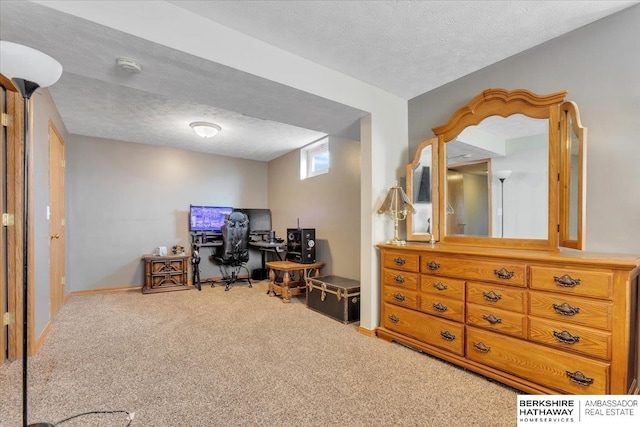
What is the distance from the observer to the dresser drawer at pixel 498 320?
1.88m

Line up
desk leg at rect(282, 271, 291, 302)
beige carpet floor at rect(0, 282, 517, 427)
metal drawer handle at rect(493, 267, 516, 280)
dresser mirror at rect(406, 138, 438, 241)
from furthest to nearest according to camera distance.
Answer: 1. desk leg at rect(282, 271, 291, 302)
2. dresser mirror at rect(406, 138, 438, 241)
3. metal drawer handle at rect(493, 267, 516, 280)
4. beige carpet floor at rect(0, 282, 517, 427)

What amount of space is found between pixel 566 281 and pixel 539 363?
0.53 metres

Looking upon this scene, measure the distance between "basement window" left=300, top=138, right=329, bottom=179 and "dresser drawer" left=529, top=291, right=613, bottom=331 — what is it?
3.37 m

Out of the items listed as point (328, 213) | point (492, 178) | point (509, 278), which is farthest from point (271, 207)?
point (509, 278)

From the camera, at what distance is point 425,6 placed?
6.11ft

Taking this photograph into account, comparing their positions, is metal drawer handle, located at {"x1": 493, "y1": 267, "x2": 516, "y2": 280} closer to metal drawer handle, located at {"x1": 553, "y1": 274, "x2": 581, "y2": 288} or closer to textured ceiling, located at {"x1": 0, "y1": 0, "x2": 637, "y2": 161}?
metal drawer handle, located at {"x1": 553, "y1": 274, "x2": 581, "y2": 288}

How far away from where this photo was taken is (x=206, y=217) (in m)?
5.60

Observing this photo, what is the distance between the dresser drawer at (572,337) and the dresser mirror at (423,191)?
113cm

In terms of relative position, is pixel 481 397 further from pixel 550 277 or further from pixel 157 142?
pixel 157 142

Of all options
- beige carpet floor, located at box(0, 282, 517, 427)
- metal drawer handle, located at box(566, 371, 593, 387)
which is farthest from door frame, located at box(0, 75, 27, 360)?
metal drawer handle, located at box(566, 371, 593, 387)

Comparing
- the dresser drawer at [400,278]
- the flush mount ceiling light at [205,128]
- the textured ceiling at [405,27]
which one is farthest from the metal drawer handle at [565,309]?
the flush mount ceiling light at [205,128]

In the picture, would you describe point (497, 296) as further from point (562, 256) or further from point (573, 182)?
point (573, 182)

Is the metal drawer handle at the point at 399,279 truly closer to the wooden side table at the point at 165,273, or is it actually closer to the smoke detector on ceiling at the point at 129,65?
the smoke detector on ceiling at the point at 129,65

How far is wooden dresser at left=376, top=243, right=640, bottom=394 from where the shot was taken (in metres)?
1.57
